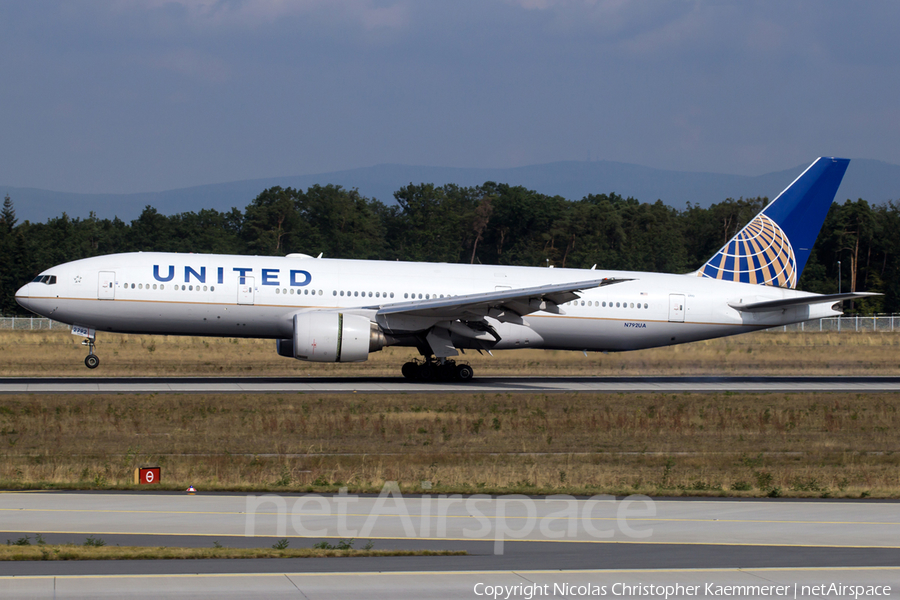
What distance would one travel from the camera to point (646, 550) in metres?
9.88

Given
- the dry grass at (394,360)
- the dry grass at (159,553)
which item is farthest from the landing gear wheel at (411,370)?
the dry grass at (159,553)

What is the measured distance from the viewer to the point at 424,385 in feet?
91.6

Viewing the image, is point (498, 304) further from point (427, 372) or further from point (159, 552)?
point (159, 552)

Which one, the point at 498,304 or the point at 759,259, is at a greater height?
the point at 759,259

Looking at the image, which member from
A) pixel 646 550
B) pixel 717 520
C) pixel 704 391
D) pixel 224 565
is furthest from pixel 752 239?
pixel 224 565

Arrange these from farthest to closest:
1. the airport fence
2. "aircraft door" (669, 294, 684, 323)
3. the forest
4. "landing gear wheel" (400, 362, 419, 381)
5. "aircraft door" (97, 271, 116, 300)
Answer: the forest → the airport fence → "aircraft door" (669, 294, 684, 323) → "landing gear wheel" (400, 362, 419, 381) → "aircraft door" (97, 271, 116, 300)

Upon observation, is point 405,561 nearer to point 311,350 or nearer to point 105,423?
point 105,423

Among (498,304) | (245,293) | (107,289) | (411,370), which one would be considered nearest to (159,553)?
(245,293)

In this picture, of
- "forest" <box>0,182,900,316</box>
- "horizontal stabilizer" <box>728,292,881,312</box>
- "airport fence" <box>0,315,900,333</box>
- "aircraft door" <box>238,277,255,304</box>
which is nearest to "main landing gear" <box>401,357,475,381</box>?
"aircraft door" <box>238,277,255,304</box>

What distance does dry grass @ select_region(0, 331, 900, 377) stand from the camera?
33.7m

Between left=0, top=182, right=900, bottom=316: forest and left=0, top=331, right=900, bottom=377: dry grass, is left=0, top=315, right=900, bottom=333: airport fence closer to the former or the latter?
left=0, top=331, right=900, bottom=377: dry grass

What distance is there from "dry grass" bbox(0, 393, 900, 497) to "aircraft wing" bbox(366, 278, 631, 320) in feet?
10.4

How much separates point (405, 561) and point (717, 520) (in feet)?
15.4

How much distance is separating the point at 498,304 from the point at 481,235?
3328 inches
